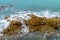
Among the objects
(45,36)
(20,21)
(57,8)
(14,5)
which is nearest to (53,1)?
(57,8)

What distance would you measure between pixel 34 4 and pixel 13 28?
5928 mm

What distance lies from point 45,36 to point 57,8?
5.90m

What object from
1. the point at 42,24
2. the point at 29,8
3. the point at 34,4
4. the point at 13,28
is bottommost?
the point at 13,28

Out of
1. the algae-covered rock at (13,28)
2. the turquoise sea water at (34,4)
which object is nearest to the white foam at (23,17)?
the algae-covered rock at (13,28)

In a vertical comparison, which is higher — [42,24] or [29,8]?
[29,8]

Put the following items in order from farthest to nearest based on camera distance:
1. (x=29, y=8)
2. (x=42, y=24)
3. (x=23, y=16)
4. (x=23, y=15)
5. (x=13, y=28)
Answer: (x=29, y=8)
(x=23, y=15)
(x=23, y=16)
(x=42, y=24)
(x=13, y=28)

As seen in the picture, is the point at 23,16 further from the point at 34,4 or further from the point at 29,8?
the point at 34,4

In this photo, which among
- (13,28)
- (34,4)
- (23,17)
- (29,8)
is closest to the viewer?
(13,28)

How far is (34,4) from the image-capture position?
19969mm

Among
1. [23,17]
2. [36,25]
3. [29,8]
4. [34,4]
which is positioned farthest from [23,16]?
[34,4]

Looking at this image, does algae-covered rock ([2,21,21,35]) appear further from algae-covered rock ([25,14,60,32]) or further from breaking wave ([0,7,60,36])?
algae-covered rock ([25,14,60,32])

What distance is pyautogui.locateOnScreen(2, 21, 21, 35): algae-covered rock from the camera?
14237 millimetres

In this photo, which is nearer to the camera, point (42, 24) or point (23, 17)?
point (42, 24)

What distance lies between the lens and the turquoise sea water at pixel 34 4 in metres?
19.1
